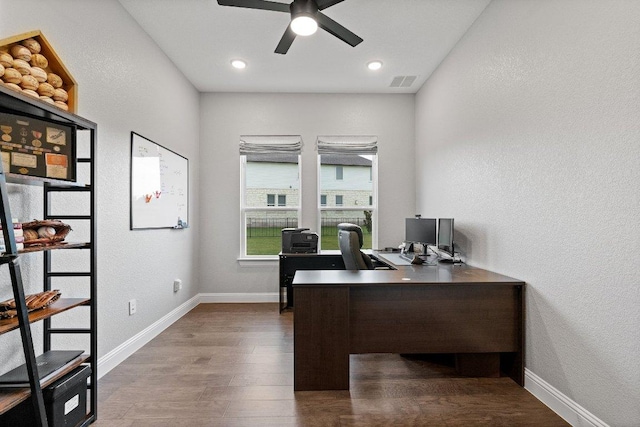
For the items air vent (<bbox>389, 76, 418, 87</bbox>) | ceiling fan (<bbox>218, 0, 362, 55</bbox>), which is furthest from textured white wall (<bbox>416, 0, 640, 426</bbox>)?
ceiling fan (<bbox>218, 0, 362, 55</bbox>)

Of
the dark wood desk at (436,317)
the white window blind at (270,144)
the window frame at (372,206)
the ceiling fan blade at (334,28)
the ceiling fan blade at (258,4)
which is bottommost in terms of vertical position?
the dark wood desk at (436,317)

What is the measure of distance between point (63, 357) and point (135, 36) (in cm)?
265

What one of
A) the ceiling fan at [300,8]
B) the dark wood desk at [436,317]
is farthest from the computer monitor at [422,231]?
the ceiling fan at [300,8]

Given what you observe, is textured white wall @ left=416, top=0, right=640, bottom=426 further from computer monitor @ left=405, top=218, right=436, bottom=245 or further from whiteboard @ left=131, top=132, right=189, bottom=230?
whiteboard @ left=131, top=132, right=189, bottom=230

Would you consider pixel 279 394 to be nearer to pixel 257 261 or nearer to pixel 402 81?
pixel 257 261

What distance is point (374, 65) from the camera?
12.2 ft

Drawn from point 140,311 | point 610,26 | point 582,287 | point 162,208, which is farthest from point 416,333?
point 162,208

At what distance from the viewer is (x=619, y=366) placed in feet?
5.19

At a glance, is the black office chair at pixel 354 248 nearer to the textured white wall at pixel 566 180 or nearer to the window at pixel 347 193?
the textured white wall at pixel 566 180

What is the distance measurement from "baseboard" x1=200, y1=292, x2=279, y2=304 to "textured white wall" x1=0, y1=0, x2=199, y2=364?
0.73m

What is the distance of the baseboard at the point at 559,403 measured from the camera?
176 centimetres

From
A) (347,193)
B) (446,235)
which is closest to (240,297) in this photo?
(347,193)

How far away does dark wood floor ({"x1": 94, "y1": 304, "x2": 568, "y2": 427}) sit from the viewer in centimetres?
195

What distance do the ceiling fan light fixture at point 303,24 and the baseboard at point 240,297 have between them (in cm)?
332
